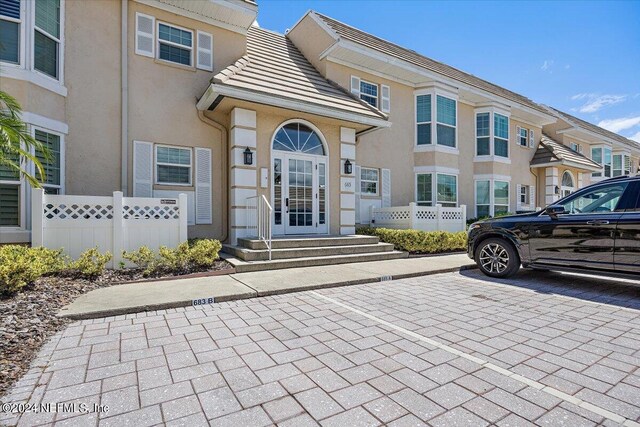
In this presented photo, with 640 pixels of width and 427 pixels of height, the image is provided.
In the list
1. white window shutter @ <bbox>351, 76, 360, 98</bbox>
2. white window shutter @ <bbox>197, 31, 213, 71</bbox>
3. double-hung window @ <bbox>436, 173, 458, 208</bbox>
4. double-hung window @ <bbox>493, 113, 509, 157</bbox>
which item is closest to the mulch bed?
white window shutter @ <bbox>197, 31, 213, 71</bbox>

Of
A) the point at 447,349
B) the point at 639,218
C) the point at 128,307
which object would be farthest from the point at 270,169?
the point at 639,218

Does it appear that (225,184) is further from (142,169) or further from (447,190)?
(447,190)

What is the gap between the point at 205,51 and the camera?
372 inches

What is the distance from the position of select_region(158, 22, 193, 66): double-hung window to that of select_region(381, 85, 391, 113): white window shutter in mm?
6848

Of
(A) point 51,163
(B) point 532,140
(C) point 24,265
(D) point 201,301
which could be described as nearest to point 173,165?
(A) point 51,163

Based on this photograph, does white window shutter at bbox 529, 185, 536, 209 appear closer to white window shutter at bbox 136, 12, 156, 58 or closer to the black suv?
the black suv

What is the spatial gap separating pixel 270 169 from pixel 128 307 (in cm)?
542

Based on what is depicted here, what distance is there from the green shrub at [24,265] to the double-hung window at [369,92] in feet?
33.5

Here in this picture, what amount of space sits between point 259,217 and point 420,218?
5.85 metres

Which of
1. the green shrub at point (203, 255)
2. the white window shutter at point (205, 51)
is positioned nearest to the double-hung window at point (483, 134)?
the white window shutter at point (205, 51)

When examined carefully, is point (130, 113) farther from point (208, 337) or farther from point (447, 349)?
point (447, 349)

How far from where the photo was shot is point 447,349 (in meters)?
3.38

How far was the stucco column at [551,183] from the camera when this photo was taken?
17516mm

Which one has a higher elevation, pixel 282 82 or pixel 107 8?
pixel 107 8
